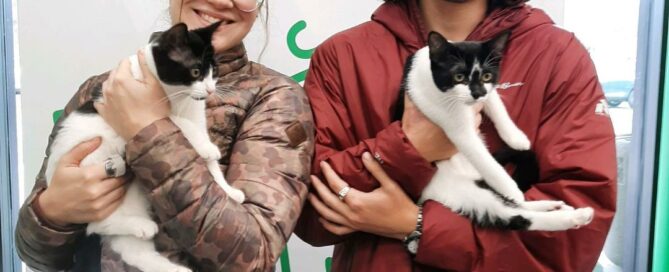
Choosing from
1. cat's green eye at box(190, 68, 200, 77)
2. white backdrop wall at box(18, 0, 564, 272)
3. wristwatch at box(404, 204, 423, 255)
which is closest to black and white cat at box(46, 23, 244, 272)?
cat's green eye at box(190, 68, 200, 77)

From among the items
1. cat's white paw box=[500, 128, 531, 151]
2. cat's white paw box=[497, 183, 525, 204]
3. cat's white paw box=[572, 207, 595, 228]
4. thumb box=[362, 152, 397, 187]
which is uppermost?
cat's white paw box=[500, 128, 531, 151]

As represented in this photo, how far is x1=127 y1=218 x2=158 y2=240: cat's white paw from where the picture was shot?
864 mm

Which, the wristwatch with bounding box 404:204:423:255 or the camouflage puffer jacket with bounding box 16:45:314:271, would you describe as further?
the wristwatch with bounding box 404:204:423:255

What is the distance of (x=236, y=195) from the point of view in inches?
35.8

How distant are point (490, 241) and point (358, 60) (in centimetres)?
42

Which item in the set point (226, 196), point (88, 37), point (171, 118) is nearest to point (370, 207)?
point (226, 196)

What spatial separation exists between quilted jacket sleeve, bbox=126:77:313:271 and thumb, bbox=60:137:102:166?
0.08 metres

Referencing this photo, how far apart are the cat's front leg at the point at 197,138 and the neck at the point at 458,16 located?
19.8 inches

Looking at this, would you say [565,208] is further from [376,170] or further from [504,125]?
[376,170]

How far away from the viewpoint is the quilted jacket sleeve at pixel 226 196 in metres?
0.84

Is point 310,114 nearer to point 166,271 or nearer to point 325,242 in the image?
point 325,242

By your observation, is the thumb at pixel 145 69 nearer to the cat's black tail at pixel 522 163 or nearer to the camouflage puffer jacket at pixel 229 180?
the camouflage puffer jacket at pixel 229 180

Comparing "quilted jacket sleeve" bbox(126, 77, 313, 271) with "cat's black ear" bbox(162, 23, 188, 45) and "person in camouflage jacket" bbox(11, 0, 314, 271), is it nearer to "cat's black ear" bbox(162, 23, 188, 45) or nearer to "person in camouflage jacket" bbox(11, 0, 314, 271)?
"person in camouflage jacket" bbox(11, 0, 314, 271)

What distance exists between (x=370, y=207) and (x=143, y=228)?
1.25 ft
